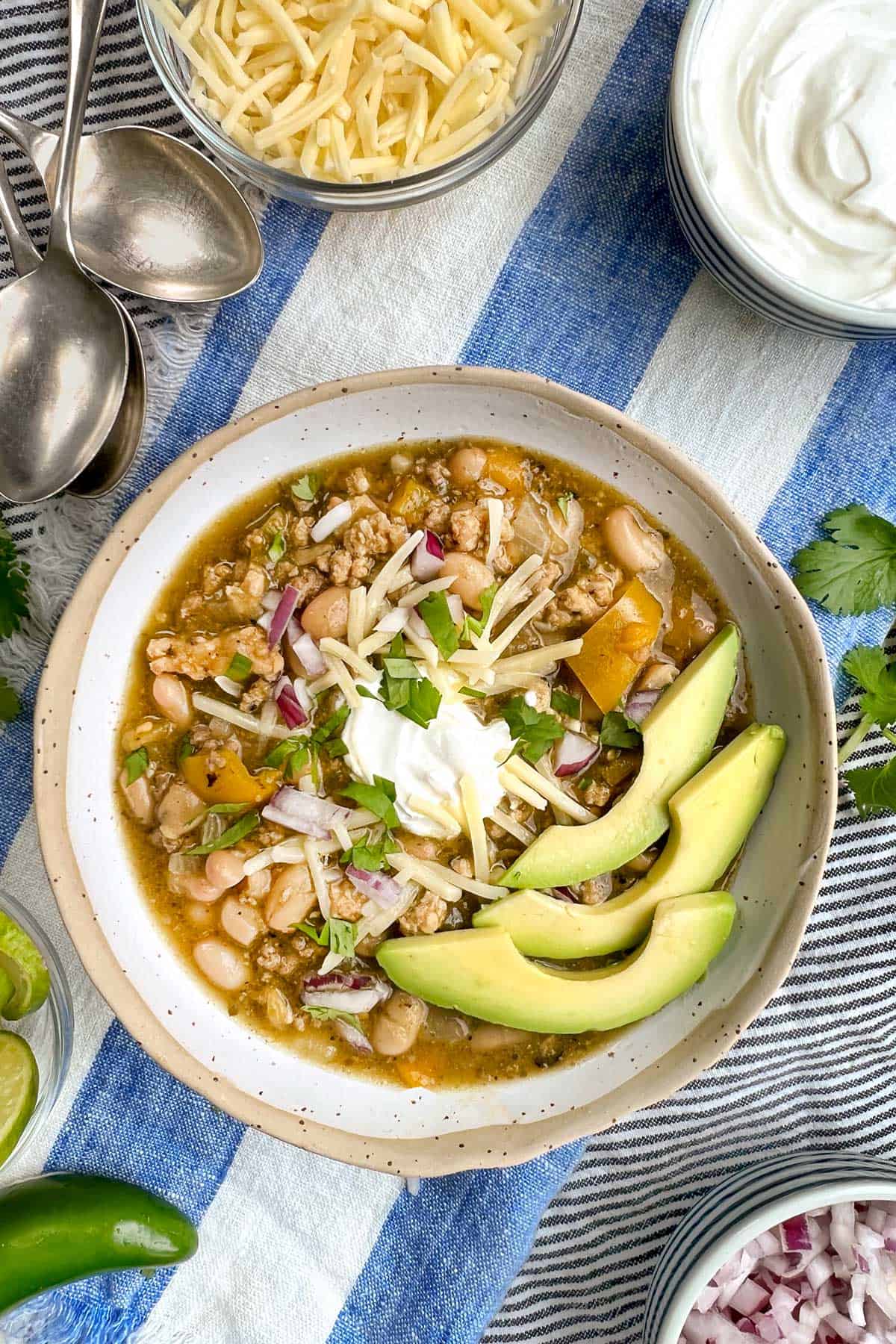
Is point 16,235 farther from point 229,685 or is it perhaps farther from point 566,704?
point 566,704

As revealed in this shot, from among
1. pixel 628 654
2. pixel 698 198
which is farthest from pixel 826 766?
pixel 698 198

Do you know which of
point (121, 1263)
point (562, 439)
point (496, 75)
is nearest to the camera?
point (496, 75)

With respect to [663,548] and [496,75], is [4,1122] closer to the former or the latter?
[663,548]

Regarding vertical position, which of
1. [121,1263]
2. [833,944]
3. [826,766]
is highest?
[826,766]

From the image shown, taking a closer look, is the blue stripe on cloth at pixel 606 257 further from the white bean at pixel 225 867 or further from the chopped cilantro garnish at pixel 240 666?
the white bean at pixel 225 867

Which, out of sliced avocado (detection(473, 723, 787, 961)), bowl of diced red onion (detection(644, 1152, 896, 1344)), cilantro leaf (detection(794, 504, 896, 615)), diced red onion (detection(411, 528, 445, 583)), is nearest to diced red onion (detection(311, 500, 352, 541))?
diced red onion (detection(411, 528, 445, 583))

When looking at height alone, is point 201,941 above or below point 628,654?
below
